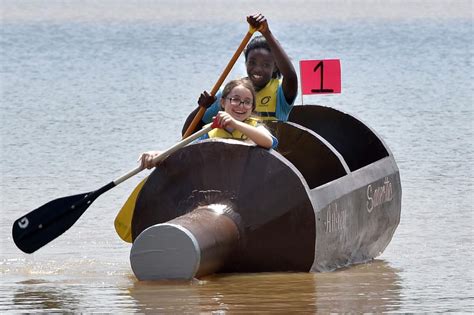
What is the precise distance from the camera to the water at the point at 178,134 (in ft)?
35.1

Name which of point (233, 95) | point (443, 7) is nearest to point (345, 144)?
point (233, 95)

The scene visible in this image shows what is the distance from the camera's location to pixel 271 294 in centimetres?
1055

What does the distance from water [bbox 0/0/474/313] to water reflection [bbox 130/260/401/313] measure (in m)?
0.01

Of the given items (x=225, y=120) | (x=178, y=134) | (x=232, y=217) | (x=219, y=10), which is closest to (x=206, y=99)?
(x=225, y=120)

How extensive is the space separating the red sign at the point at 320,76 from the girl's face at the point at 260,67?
187cm

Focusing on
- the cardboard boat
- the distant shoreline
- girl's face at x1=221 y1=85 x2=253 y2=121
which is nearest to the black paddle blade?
the cardboard boat

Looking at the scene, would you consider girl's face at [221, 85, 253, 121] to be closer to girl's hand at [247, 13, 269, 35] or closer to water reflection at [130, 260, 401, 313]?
girl's hand at [247, 13, 269, 35]

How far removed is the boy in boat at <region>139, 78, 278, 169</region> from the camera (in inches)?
430

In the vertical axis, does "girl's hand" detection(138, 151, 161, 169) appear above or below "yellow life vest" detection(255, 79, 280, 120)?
below

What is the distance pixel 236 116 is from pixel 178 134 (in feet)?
26.2

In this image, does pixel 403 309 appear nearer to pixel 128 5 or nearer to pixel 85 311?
pixel 85 311

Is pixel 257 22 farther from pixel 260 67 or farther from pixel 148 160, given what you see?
pixel 148 160

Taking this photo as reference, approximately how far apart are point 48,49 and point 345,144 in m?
21.7

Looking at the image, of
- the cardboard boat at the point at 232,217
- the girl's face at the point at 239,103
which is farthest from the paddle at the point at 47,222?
the girl's face at the point at 239,103
